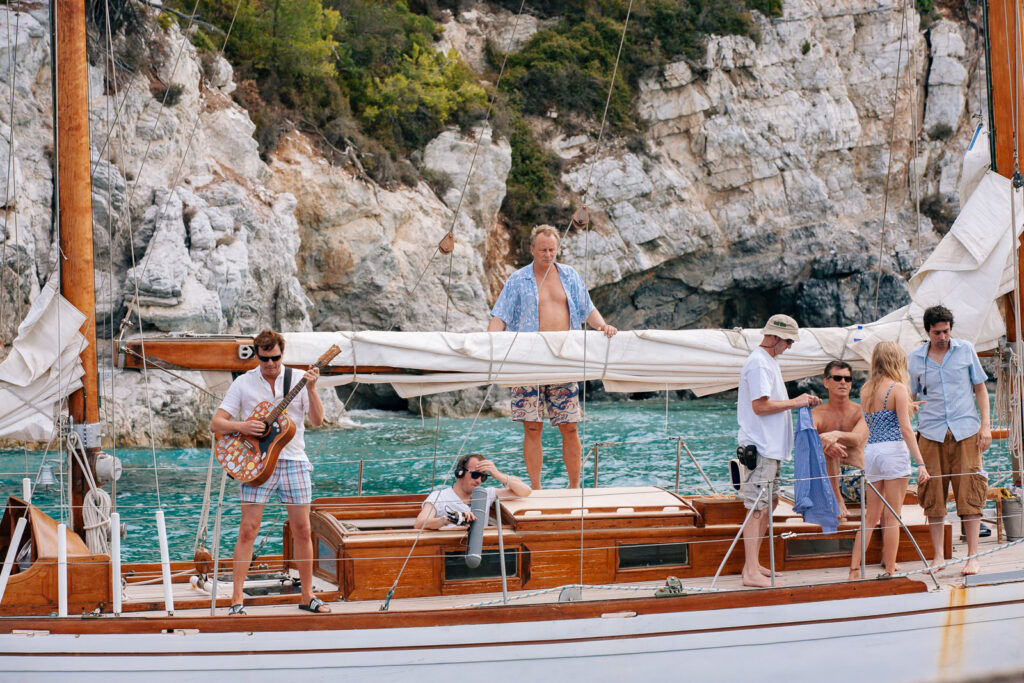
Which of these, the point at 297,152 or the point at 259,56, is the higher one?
the point at 259,56

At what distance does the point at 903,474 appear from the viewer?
17.5ft

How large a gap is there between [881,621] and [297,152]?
22.3 m

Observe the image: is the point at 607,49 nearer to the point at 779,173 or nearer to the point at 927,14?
the point at 779,173

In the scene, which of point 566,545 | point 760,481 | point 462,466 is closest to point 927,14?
point 760,481

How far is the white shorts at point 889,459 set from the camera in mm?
5305

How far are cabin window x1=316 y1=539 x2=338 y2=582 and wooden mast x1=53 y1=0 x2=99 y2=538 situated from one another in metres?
1.40

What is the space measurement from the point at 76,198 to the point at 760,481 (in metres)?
4.38

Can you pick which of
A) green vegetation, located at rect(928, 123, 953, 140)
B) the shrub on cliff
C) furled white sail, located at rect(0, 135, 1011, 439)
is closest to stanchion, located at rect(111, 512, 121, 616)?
furled white sail, located at rect(0, 135, 1011, 439)

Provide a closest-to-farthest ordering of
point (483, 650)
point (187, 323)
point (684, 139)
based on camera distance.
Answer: point (483, 650) → point (187, 323) → point (684, 139)

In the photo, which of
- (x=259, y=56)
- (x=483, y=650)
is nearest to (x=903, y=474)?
(x=483, y=650)

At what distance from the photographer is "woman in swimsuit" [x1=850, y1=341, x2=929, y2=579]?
524 centimetres

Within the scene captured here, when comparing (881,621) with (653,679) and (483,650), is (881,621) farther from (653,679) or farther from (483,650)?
(483,650)

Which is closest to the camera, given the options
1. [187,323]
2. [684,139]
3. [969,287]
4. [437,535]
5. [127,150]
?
[437,535]

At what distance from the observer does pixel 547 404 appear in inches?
273
